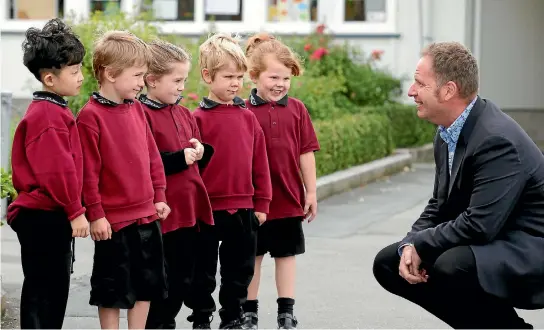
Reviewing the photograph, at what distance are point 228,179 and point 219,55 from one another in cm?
65

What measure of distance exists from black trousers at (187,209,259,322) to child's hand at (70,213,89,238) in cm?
109

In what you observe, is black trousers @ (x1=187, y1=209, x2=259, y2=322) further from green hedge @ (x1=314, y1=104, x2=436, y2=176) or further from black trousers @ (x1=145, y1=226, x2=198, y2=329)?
green hedge @ (x1=314, y1=104, x2=436, y2=176)

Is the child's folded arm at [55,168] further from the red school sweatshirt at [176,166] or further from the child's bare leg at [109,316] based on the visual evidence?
the red school sweatshirt at [176,166]

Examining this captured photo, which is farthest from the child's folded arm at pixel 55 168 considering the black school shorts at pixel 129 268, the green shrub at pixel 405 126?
the green shrub at pixel 405 126

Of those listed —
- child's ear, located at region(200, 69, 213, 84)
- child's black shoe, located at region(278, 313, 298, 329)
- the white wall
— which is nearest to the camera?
child's ear, located at region(200, 69, 213, 84)

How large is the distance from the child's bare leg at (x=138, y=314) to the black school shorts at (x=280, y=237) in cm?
115

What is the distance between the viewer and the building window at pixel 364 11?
Answer: 61.8ft

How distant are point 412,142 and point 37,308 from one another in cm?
1219

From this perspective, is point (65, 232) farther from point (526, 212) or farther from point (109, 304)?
point (526, 212)

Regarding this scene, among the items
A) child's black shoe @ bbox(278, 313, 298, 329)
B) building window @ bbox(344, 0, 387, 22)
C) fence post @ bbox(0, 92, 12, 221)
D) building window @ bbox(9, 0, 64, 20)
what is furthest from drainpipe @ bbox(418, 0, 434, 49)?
child's black shoe @ bbox(278, 313, 298, 329)

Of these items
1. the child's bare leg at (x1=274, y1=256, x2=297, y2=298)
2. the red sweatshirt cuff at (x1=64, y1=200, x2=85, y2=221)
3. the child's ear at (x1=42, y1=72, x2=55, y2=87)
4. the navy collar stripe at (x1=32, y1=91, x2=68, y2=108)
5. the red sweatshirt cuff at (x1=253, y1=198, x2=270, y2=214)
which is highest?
the child's ear at (x1=42, y1=72, x2=55, y2=87)

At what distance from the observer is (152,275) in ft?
18.8

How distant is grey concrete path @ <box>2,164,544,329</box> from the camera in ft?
23.9

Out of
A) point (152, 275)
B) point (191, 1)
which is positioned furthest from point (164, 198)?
point (191, 1)
